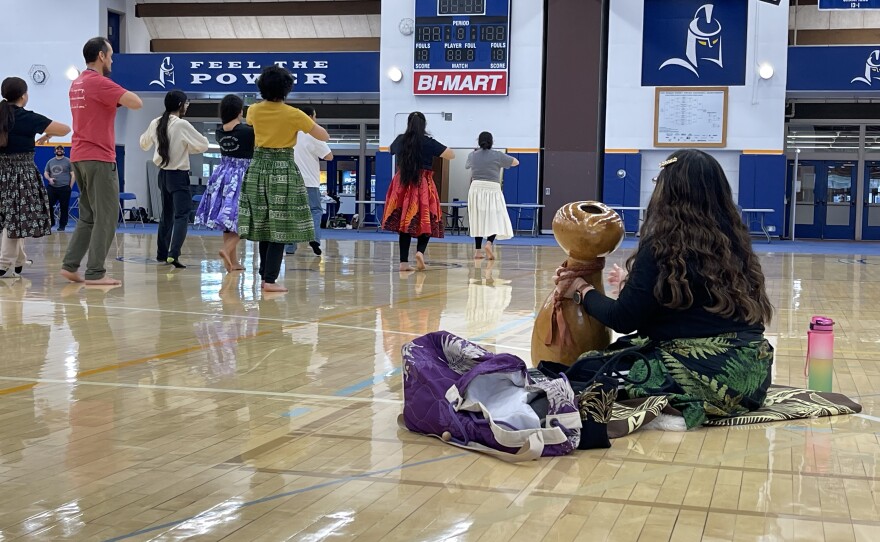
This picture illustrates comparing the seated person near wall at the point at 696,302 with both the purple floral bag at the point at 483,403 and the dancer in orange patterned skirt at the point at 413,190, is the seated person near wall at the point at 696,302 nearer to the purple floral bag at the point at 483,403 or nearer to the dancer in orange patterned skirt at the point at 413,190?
the purple floral bag at the point at 483,403

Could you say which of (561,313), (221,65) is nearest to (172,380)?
(561,313)

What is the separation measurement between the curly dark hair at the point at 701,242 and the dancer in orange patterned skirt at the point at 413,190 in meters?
5.97

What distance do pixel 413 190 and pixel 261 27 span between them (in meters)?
14.4

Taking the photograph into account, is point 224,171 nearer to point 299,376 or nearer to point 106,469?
point 299,376

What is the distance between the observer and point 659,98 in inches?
736

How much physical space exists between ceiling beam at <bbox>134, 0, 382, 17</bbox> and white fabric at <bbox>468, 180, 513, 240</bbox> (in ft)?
34.7

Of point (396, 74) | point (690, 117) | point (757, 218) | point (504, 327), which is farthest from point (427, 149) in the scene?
point (757, 218)

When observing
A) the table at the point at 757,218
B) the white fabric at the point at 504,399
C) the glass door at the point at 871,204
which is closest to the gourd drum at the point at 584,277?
the white fabric at the point at 504,399

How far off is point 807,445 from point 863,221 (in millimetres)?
19220

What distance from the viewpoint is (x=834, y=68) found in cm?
1805

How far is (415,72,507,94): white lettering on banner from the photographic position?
63.1 ft

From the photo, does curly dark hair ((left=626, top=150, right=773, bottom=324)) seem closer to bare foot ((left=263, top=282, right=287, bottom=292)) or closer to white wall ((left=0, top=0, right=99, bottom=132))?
bare foot ((left=263, top=282, right=287, bottom=292))

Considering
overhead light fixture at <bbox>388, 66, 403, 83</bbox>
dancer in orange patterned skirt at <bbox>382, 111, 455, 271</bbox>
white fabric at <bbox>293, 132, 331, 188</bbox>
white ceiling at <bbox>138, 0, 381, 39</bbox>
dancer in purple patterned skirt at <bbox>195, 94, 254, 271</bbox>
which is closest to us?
dancer in purple patterned skirt at <bbox>195, 94, 254, 271</bbox>

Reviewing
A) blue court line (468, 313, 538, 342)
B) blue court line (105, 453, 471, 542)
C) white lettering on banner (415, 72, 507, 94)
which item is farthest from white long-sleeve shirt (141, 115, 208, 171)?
white lettering on banner (415, 72, 507, 94)
